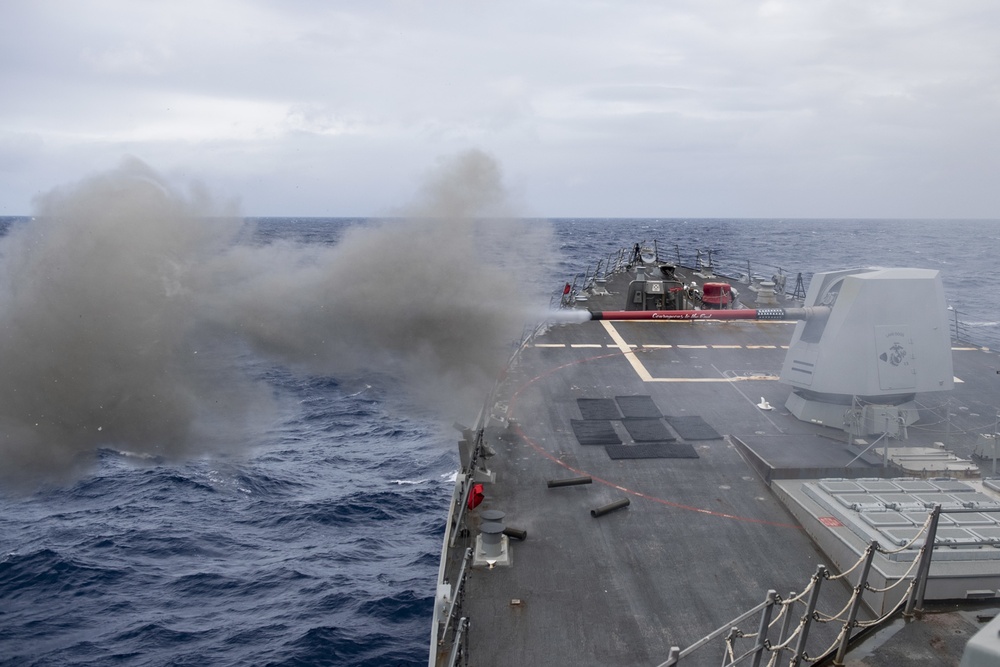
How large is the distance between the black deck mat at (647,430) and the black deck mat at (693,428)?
212 mm

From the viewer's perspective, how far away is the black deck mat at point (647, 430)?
11.7 meters

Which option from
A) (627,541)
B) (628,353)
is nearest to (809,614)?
(627,541)

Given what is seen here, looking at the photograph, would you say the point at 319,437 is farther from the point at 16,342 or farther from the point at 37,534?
the point at 16,342

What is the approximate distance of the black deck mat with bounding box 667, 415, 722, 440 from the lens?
11.7m

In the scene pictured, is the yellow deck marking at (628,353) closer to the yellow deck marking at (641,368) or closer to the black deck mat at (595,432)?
the yellow deck marking at (641,368)

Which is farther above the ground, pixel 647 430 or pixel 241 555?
pixel 647 430

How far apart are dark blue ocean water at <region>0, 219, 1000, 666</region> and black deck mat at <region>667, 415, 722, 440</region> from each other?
4992 millimetres

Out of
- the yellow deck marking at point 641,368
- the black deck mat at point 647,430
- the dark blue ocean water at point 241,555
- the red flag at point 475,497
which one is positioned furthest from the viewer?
the yellow deck marking at point 641,368

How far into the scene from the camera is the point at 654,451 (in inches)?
437

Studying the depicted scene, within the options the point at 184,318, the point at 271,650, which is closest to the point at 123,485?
the point at 184,318

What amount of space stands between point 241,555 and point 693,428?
834cm

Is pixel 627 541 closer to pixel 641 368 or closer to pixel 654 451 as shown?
pixel 654 451

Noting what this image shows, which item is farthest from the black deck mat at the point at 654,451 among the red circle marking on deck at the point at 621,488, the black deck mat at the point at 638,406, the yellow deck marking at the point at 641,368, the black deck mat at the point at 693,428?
the yellow deck marking at the point at 641,368

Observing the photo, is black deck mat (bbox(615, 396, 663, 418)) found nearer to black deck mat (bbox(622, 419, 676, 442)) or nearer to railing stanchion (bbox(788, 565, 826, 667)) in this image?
black deck mat (bbox(622, 419, 676, 442))
